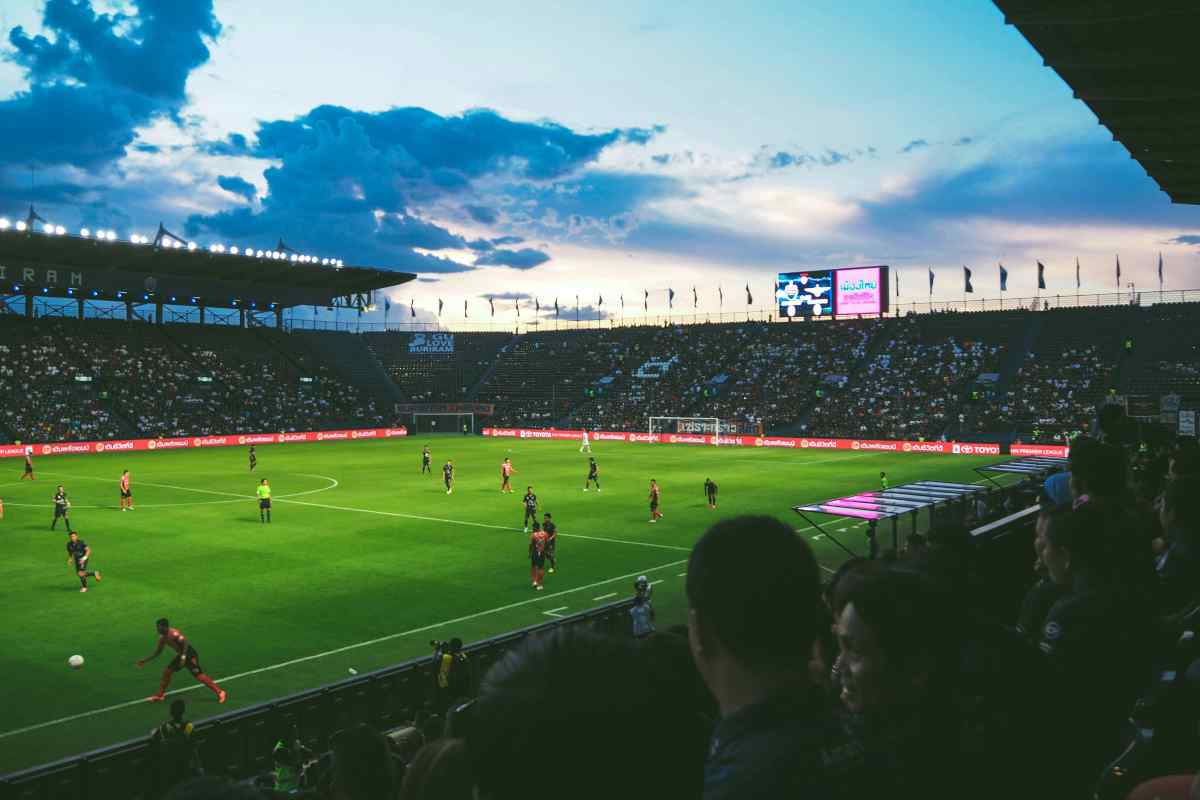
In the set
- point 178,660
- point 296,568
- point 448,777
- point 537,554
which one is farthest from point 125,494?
point 448,777

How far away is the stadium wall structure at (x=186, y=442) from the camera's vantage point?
65.5 meters

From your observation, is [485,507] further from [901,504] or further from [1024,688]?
[1024,688]

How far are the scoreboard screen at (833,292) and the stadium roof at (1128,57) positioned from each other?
66739 mm

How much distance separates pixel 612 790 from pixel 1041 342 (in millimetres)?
88956

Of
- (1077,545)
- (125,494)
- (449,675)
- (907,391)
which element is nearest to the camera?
(1077,545)

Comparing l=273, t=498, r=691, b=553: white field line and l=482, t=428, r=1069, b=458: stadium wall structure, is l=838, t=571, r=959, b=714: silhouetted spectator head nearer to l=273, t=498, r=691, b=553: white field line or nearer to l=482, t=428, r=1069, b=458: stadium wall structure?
l=273, t=498, r=691, b=553: white field line

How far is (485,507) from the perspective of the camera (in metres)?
38.4

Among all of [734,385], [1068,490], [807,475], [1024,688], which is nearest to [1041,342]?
[734,385]

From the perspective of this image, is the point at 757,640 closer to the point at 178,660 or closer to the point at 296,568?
the point at 178,660

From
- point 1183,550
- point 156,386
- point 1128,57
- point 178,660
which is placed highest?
point 1128,57

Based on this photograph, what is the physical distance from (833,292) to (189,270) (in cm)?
6221

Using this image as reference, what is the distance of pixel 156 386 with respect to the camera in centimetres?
8088

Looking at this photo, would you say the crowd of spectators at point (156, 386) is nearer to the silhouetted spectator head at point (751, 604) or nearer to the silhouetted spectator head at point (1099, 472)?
the silhouetted spectator head at point (1099, 472)

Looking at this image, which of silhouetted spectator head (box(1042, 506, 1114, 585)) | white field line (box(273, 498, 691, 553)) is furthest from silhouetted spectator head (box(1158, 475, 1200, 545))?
white field line (box(273, 498, 691, 553))
